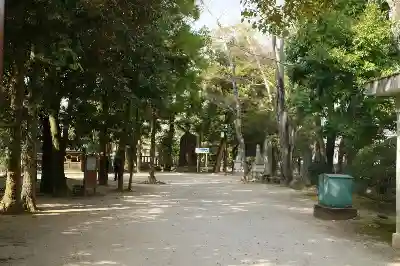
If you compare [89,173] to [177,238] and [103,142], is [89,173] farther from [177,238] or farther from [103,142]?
[177,238]

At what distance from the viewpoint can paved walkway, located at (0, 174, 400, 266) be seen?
7312mm

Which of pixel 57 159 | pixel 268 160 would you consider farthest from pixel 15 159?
pixel 268 160

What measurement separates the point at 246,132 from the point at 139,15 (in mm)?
30213

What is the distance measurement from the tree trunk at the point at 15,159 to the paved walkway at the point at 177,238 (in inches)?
30.5

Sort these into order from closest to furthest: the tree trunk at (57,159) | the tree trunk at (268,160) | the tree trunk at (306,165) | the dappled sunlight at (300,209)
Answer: the dappled sunlight at (300,209), the tree trunk at (57,159), the tree trunk at (306,165), the tree trunk at (268,160)

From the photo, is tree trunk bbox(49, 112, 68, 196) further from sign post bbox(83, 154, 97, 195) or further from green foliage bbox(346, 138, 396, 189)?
green foliage bbox(346, 138, 396, 189)

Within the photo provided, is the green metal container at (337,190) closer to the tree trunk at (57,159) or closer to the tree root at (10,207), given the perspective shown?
the tree root at (10,207)

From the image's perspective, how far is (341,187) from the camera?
11.9 m

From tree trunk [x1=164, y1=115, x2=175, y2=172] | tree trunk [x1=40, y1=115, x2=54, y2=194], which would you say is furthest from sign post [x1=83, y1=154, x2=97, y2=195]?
tree trunk [x1=164, y1=115, x2=175, y2=172]

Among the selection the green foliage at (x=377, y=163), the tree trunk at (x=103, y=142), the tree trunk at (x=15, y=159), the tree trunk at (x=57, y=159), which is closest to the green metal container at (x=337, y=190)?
the green foliage at (x=377, y=163)

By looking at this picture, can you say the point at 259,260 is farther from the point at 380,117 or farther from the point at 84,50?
the point at 380,117

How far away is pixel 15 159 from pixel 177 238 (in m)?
5.12

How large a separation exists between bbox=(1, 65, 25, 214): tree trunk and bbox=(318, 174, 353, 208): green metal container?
7.56 m

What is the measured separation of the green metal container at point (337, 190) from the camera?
1191 centimetres
